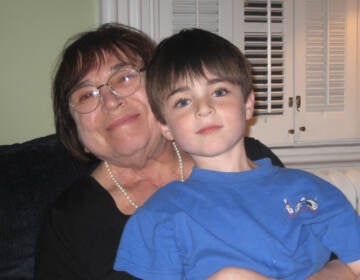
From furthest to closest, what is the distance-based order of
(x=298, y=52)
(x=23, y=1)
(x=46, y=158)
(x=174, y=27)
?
(x=298, y=52) < (x=174, y=27) < (x=23, y=1) < (x=46, y=158)

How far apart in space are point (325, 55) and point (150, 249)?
1676 mm

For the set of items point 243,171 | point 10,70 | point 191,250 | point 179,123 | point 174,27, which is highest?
point 174,27

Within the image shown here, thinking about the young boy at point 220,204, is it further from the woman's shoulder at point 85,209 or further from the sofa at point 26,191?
the sofa at point 26,191

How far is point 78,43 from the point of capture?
1145 mm

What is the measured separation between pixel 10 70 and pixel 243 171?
1234 mm

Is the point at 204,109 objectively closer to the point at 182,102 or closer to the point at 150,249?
the point at 182,102

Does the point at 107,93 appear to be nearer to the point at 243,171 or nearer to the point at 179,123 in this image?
the point at 179,123

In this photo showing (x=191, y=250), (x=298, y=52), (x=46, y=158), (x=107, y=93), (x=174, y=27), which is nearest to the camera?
(x=191, y=250)

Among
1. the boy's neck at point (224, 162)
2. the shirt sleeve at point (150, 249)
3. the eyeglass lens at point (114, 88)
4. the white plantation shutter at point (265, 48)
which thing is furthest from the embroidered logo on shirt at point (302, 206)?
the white plantation shutter at point (265, 48)

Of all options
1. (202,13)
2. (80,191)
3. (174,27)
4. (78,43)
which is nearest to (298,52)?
(202,13)

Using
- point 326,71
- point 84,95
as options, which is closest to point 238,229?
point 84,95

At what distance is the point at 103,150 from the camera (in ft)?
3.72

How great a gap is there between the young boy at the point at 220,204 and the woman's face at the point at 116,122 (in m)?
0.14

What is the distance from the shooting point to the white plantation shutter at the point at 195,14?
192 cm
